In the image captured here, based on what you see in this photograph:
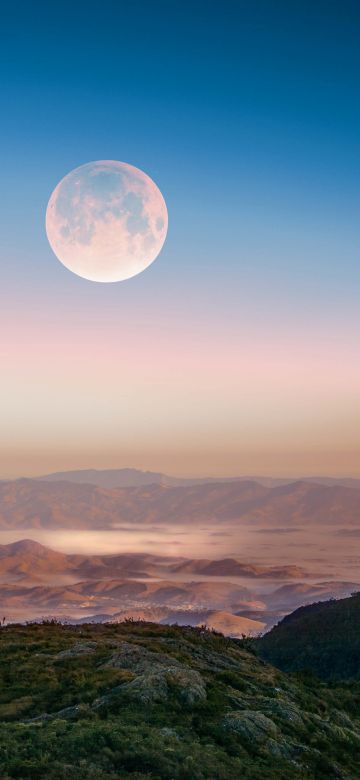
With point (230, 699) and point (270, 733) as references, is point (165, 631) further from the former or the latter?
point (270, 733)

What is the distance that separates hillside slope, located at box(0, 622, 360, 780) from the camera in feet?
76.1

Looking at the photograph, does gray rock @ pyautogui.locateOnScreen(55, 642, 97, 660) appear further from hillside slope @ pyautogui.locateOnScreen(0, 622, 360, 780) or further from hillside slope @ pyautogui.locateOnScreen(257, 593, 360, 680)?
hillside slope @ pyautogui.locateOnScreen(257, 593, 360, 680)

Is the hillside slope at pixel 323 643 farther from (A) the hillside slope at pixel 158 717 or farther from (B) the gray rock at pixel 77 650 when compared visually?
(B) the gray rock at pixel 77 650

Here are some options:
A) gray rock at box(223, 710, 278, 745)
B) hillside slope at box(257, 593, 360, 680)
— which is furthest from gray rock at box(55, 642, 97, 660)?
hillside slope at box(257, 593, 360, 680)

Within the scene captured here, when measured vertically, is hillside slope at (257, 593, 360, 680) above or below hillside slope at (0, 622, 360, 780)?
below

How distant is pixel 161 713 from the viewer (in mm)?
28203

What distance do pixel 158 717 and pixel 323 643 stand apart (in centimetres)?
7669

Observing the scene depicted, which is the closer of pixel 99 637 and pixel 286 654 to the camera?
pixel 99 637

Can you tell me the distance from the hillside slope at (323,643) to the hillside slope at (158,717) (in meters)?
44.7

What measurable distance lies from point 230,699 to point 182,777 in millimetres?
9860

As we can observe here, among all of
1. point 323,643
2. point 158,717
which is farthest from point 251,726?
point 323,643

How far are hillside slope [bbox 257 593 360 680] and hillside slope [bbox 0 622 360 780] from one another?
4469 centimetres

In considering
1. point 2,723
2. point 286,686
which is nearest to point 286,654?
point 286,686

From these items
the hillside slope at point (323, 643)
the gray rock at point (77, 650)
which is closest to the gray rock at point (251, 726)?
the gray rock at point (77, 650)
